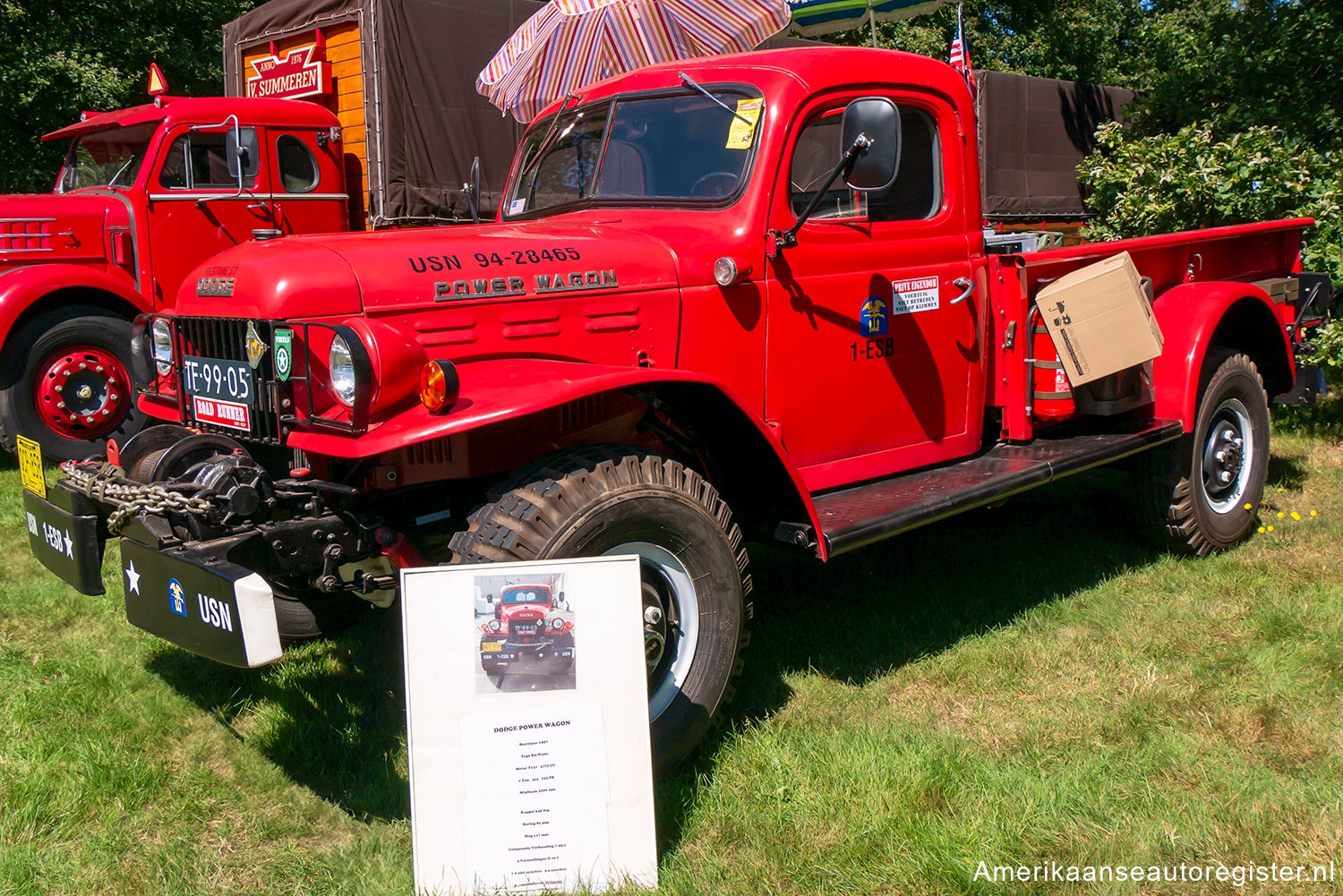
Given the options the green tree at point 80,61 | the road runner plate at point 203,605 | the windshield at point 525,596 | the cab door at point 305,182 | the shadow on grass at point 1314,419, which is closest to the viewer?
the road runner plate at point 203,605

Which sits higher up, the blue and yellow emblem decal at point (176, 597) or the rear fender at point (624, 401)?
the rear fender at point (624, 401)

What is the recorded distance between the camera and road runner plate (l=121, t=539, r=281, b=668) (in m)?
2.56

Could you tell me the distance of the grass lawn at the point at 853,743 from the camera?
9.29ft

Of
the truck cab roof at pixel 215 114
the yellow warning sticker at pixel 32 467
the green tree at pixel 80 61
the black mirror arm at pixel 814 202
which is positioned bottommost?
the yellow warning sticker at pixel 32 467

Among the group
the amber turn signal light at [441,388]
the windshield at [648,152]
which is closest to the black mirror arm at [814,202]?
the windshield at [648,152]

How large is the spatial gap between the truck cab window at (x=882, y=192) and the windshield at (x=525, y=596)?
5.75ft

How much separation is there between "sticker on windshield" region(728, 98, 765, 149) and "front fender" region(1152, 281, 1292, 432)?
6.91ft

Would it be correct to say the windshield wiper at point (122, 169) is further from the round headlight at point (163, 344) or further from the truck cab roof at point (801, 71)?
the round headlight at point (163, 344)

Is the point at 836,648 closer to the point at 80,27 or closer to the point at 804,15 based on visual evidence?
the point at 804,15

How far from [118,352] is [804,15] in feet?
23.9

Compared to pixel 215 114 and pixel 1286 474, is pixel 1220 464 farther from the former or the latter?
pixel 215 114

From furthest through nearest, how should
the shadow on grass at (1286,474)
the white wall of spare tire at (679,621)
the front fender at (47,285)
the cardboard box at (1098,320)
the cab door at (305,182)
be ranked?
the cab door at (305,182), the front fender at (47,285), the shadow on grass at (1286,474), the cardboard box at (1098,320), the white wall of spare tire at (679,621)

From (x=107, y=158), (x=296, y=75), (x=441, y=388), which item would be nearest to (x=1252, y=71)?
(x=296, y=75)

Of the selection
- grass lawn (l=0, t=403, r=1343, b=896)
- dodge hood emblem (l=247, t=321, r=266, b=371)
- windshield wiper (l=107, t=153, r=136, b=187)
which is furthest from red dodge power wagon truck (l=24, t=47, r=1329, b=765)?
windshield wiper (l=107, t=153, r=136, b=187)
